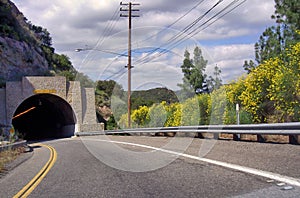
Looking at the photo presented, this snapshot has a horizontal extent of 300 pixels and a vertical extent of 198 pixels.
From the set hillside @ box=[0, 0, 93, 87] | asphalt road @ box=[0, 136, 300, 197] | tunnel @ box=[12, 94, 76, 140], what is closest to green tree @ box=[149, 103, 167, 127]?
asphalt road @ box=[0, 136, 300, 197]

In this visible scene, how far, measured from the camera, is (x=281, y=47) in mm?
26094

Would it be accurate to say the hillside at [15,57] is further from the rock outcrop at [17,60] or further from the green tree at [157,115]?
the green tree at [157,115]

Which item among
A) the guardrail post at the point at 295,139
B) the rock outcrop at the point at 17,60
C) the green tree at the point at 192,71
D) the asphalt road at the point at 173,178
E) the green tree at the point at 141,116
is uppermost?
the rock outcrop at the point at 17,60

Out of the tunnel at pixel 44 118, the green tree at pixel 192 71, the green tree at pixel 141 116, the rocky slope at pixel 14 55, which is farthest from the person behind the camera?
the rocky slope at pixel 14 55

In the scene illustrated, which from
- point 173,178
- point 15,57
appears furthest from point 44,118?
point 173,178

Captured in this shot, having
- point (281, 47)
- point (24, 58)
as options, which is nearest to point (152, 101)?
point (281, 47)

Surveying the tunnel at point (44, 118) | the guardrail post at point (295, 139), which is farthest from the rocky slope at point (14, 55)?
the guardrail post at point (295, 139)

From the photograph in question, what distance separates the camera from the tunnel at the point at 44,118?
50.4 meters

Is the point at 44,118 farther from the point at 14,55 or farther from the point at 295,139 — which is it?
the point at 295,139

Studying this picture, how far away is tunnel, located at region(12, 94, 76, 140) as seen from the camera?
165 feet

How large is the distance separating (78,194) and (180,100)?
1675 cm

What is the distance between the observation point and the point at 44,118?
6209 centimetres

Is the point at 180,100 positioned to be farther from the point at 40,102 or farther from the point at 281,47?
the point at 40,102

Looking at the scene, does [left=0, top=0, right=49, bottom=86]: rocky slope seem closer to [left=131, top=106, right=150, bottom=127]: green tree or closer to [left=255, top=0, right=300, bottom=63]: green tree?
[left=131, top=106, right=150, bottom=127]: green tree
